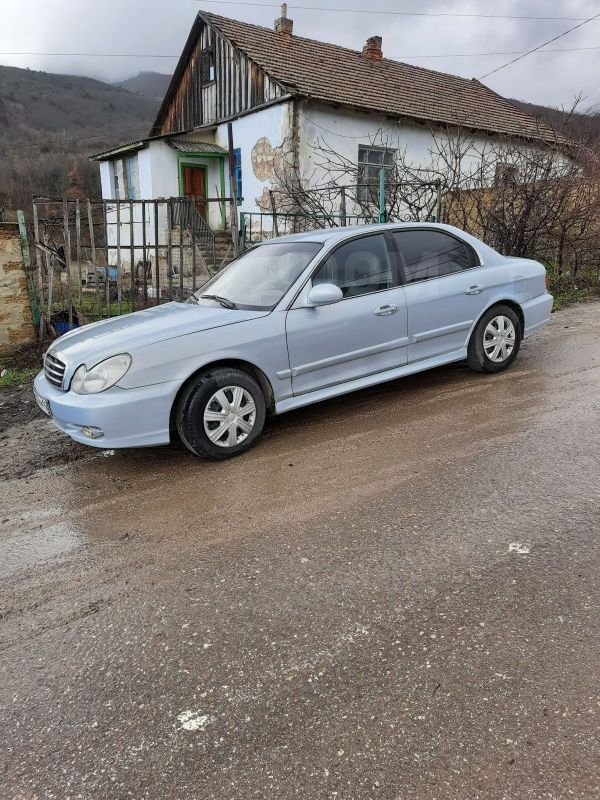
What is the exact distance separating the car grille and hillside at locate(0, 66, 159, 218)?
1412 inches

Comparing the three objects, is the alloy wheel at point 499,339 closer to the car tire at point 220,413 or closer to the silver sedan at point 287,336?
the silver sedan at point 287,336

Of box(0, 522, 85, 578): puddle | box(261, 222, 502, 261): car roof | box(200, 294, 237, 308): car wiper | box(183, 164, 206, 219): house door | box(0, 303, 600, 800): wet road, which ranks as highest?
box(183, 164, 206, 219): house door

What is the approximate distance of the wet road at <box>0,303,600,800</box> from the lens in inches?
74.0

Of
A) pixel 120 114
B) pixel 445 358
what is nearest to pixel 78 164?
pixel 120 114

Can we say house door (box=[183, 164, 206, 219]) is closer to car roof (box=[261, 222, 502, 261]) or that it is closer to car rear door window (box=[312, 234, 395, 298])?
car roof (box=[261, 222, 502, 261])

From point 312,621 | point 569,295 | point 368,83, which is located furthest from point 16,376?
point 368,83

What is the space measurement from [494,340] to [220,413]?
9.71 feet

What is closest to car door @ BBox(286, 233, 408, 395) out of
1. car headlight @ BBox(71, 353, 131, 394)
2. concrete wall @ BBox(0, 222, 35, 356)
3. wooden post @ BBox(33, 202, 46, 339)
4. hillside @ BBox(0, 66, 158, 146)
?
car headlight @ BBox(71, 353, 131, 394)

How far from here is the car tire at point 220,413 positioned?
4109mm

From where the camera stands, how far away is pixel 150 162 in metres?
18.9

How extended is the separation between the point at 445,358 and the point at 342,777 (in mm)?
4104

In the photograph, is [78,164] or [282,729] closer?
[282,729]

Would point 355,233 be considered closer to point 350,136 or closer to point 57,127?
point 350,136

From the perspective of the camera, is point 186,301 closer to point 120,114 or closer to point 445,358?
point 445,358
